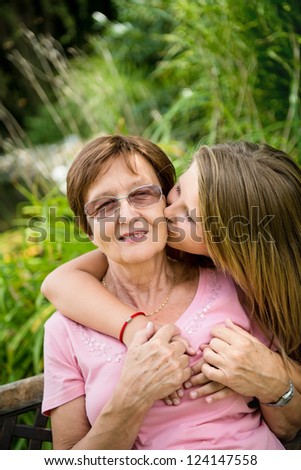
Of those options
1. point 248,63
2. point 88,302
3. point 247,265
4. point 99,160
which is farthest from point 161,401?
point 248,63

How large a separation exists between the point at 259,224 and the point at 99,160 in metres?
0.58

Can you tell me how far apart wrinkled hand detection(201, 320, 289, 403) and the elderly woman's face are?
38 cm

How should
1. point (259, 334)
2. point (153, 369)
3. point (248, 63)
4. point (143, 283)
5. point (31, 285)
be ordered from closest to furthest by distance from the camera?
point (153, 369) → point (259, 334) → point (143, 283) → point (31, 285) → point (248, 63)

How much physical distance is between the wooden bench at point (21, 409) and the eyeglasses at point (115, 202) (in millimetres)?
681

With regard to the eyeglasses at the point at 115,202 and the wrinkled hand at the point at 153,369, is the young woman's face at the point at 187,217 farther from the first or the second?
the wrinkled hand at the point at 153,369

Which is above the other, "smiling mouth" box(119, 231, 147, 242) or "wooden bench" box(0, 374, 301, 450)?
"smiling mouth" box(119, 231, 147, 242)

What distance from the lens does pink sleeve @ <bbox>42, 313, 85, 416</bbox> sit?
1913 mm

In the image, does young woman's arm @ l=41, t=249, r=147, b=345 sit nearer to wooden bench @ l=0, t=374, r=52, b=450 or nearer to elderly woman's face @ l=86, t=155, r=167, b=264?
elderly woman's face @ l=86, t=155, r=167, b=264

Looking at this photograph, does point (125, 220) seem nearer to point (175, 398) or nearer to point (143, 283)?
point (143, 283)

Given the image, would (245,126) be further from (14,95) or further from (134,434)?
(14,95)

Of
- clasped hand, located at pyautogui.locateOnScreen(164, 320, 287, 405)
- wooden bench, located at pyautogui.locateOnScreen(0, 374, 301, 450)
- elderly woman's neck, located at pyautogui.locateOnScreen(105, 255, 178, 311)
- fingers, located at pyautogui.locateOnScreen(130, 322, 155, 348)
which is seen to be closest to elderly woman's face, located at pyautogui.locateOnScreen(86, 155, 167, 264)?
elderly woman's neck, located at pyautogui.locateOnScreen(105, 255, 178, 311)

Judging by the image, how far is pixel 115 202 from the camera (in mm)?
1947

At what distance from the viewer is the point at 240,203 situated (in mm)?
1851

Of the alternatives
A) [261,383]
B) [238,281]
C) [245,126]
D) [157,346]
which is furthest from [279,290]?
[245,126]
